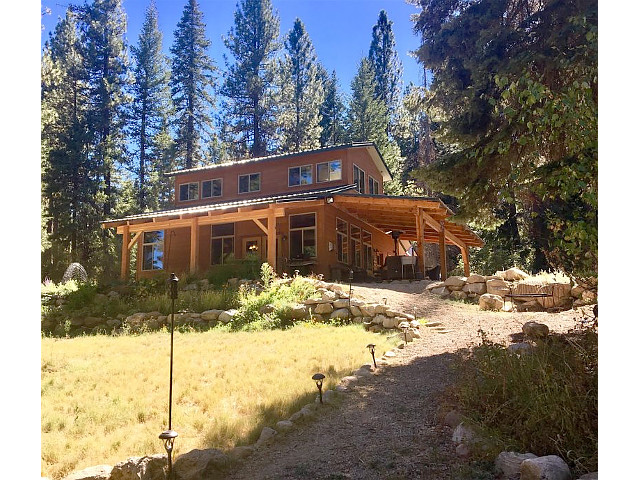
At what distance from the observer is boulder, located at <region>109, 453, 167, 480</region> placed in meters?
3.23

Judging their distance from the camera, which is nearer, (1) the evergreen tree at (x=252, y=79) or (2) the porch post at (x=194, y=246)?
(1) the evergreen tree at (x=252, y=79)

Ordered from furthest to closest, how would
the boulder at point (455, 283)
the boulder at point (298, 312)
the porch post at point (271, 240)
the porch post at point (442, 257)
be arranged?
the porch post at point (442, 257)
the porch post at point (271, 240)
the boulder at point (455, 283)
the boulder at point (298, 312)

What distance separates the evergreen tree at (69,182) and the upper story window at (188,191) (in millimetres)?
4839

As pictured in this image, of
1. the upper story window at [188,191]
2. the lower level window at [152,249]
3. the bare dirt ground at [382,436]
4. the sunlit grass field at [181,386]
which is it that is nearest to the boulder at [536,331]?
the bare dirt ground at [382,436]

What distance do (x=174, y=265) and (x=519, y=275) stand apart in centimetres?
1245

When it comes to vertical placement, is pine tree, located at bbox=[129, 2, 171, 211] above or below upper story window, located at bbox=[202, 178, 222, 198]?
above

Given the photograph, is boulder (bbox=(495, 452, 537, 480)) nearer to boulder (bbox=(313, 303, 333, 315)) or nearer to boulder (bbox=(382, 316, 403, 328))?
boulder (bbox=(382, 316, 403, 328))

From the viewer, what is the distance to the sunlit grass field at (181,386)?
4188 millimetres

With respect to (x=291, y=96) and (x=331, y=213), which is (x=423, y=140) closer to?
(x=291, y=96)

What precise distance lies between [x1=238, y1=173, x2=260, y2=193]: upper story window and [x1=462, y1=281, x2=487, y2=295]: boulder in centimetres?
987

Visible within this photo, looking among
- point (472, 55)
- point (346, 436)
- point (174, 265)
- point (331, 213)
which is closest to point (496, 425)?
point (346, 436)

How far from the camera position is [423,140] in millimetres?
25984

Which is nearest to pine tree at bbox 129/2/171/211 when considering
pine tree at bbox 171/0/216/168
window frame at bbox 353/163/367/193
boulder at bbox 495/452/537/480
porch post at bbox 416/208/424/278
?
pine tree at bbox 171/0/216/168

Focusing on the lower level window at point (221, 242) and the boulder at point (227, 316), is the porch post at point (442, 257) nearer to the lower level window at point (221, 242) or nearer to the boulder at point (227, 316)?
the boulder at point (227, 316)
